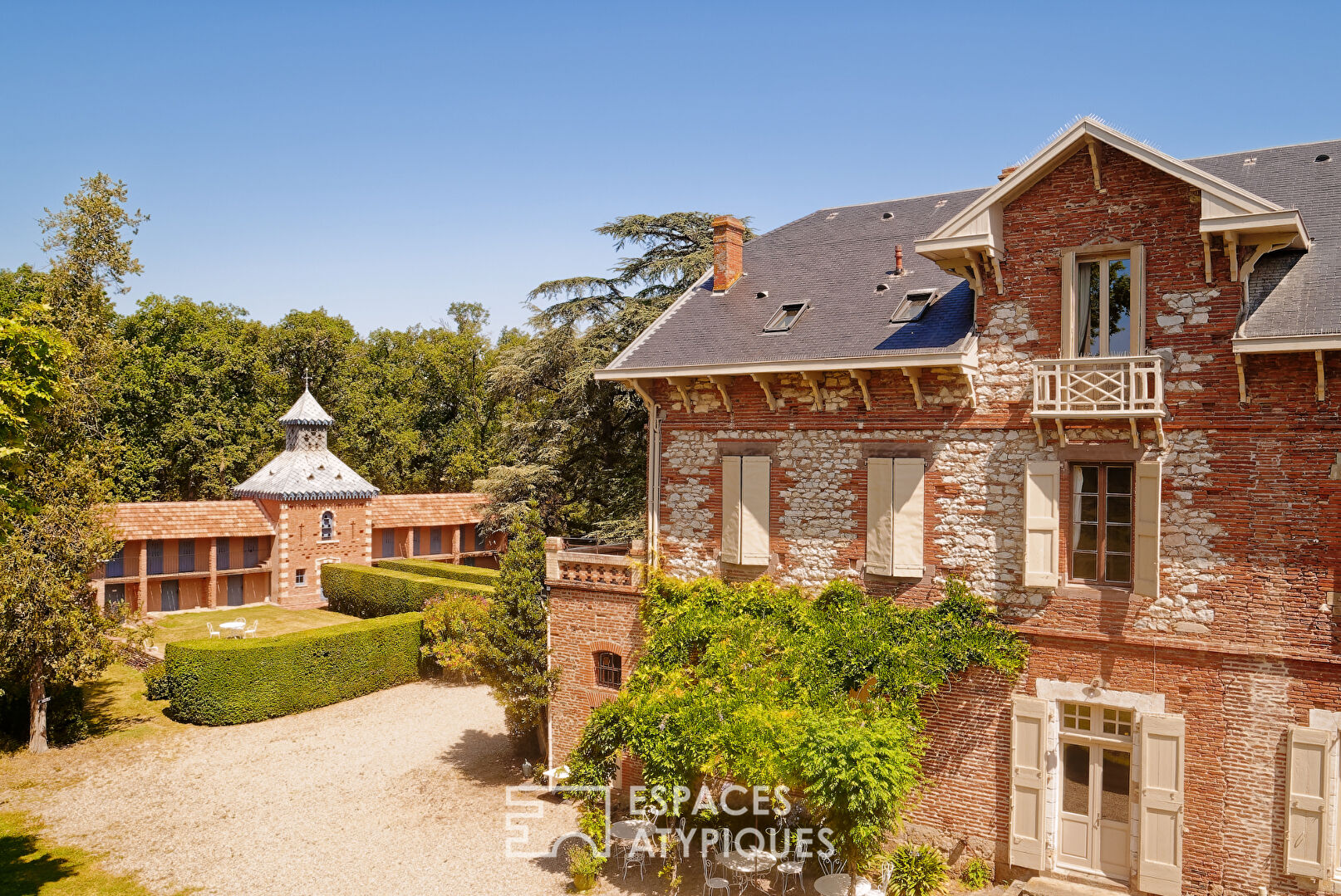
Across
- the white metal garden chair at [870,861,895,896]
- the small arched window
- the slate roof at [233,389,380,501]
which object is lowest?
the white metal garden chair at [870,861,895,896]

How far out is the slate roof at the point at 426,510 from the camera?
40.1 metres

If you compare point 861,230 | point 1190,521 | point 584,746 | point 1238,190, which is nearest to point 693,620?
point 584,746

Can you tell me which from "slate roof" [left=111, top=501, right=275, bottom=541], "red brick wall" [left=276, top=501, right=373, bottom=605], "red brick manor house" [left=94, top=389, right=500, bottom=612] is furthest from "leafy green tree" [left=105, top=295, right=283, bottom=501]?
"red brick wall" [left=276, top=501, right=373, bottom=605]

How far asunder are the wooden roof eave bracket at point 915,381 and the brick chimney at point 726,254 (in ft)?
17.6

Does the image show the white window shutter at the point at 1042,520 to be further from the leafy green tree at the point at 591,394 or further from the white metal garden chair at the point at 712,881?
the leafy green tree at the point at 591,394

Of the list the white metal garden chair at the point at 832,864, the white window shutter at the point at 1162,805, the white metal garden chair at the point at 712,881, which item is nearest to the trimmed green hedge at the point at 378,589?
the white metal garden chair at the point at 712,881

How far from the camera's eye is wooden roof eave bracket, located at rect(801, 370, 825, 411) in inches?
572

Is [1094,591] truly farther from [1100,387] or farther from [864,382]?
[864,382]

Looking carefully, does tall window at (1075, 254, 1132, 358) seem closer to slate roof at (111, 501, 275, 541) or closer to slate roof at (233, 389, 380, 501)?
slate roof at (111, 501, 275, 541)

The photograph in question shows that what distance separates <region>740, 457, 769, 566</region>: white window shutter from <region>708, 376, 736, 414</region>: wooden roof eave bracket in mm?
985

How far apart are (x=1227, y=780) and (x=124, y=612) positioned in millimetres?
23474

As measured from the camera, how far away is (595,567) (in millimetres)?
16891

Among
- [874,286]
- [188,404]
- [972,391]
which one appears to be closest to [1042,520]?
[972,391]

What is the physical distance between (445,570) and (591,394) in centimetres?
1163
